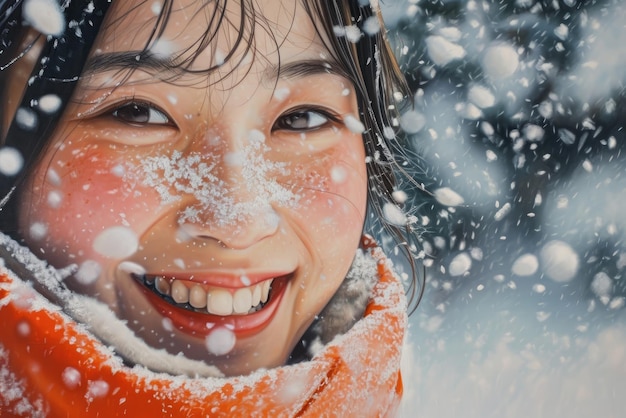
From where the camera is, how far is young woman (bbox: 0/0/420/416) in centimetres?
71

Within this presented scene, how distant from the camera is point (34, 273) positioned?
2.40ft

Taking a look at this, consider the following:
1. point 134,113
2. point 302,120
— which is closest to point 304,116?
point 302,120

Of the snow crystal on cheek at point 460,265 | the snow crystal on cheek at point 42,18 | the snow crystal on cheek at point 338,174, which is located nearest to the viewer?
the snow crystal on cheek at point 42,18

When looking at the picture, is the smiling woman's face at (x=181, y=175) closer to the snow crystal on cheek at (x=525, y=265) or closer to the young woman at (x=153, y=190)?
the young woman at (x=153, y=190)

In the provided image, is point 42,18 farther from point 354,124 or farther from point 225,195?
point 354,124

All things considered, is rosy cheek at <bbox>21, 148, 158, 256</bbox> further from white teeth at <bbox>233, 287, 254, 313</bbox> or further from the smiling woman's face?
white teeth at <bbox>233, 287, 254, 313</bbox>

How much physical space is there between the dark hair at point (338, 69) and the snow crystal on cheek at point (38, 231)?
3 centimetres

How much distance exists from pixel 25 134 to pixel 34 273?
172 mm

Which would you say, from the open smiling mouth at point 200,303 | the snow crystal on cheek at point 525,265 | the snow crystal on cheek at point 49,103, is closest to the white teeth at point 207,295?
the open smiling mouth at point 200,303

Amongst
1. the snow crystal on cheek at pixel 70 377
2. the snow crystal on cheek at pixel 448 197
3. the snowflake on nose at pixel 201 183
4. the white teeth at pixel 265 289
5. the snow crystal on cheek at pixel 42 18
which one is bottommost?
the snow crystal on cheek at pixel 70 377

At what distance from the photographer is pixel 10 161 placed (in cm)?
73

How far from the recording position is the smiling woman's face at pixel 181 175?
0.72m

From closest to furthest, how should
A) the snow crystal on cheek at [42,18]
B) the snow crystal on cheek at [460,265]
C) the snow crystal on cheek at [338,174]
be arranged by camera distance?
the snow crystal on cheek at [42,18]
the snow crystal on cheek at [338,174]
the snow crystal on cheek at [460,265]

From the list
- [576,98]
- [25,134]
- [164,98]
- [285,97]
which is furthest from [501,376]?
[25,134]
